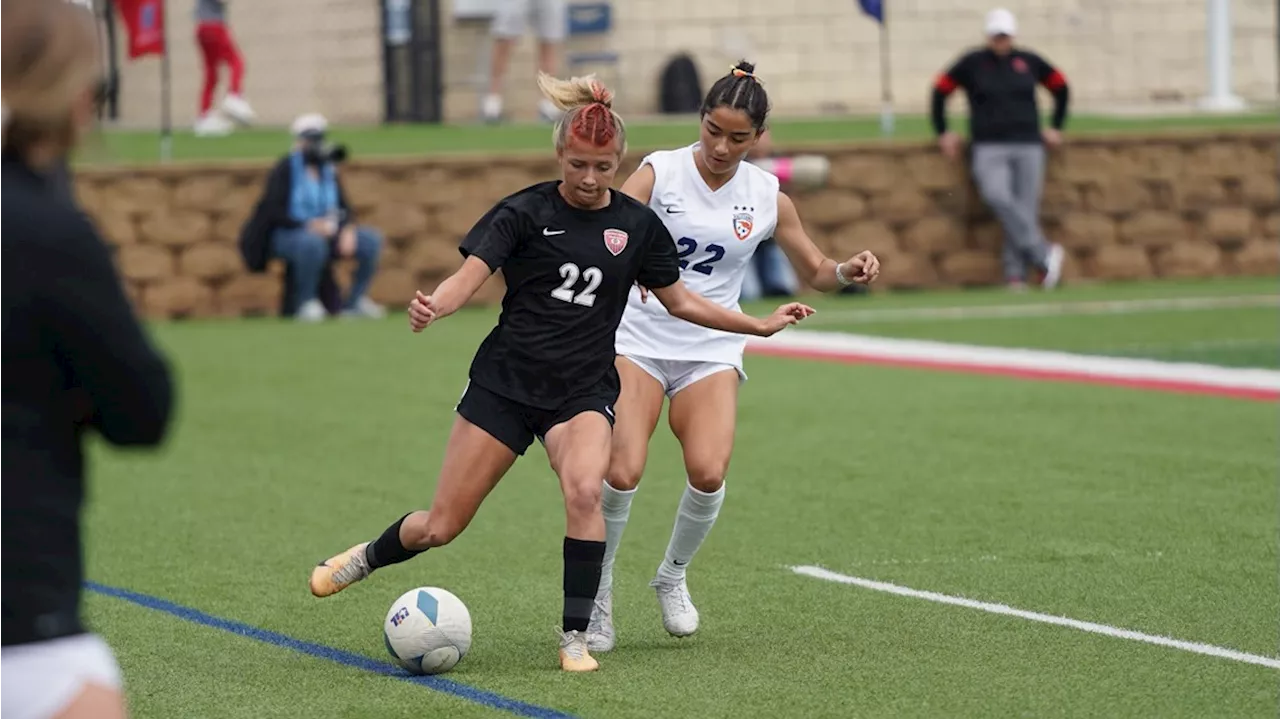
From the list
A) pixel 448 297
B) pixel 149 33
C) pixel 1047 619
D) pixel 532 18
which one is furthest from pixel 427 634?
pixel 532 18

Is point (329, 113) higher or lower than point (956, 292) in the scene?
higher

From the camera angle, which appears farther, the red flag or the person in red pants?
the person in red pants

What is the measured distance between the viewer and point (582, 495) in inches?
250

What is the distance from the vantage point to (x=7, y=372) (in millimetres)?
3121

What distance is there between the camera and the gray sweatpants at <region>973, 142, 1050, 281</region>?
2077 cm

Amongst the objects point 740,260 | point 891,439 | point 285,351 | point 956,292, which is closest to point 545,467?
point 891,439

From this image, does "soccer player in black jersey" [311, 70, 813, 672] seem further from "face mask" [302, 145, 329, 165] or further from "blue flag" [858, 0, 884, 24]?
"blue flag" [858, 0, 884, 24]

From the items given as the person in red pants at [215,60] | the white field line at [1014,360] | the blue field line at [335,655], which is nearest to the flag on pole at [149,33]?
the person in red pants at [215,60]

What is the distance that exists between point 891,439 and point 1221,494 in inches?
99.5

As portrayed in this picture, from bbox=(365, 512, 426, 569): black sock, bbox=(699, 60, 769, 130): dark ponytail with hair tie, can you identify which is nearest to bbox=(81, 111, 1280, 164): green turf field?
bbox=(699, 60, 769, 130): dark ponytail with hair tie

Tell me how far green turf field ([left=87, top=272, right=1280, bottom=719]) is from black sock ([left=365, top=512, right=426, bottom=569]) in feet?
1.06

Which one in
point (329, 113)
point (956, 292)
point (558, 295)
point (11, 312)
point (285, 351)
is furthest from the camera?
point (329, 113)

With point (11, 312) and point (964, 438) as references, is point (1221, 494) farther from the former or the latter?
point (11, 312)

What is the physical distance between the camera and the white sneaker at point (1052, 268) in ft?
70.2
